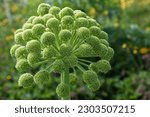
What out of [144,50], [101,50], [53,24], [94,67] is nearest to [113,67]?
[144,50]

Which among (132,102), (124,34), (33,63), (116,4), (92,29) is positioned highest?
(116,4)

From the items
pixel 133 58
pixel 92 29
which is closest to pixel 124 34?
pixel 133 58

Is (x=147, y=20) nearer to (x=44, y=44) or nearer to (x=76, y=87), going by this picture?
(x=76, y=87)

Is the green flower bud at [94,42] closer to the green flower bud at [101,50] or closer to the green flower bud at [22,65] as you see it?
the green flower bud at [101,50]

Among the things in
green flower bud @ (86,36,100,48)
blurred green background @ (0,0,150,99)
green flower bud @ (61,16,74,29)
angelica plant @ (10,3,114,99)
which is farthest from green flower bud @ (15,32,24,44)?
blurred green background @ (0,0,150,99)

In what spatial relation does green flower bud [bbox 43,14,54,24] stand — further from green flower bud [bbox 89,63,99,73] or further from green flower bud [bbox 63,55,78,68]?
green flower bud [bbox 89,63,99,73]

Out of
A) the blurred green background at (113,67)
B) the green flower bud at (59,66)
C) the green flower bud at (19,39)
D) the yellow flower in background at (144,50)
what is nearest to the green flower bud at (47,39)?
the green flower bud at (59,66)

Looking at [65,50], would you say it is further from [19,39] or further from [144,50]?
[144,50]
